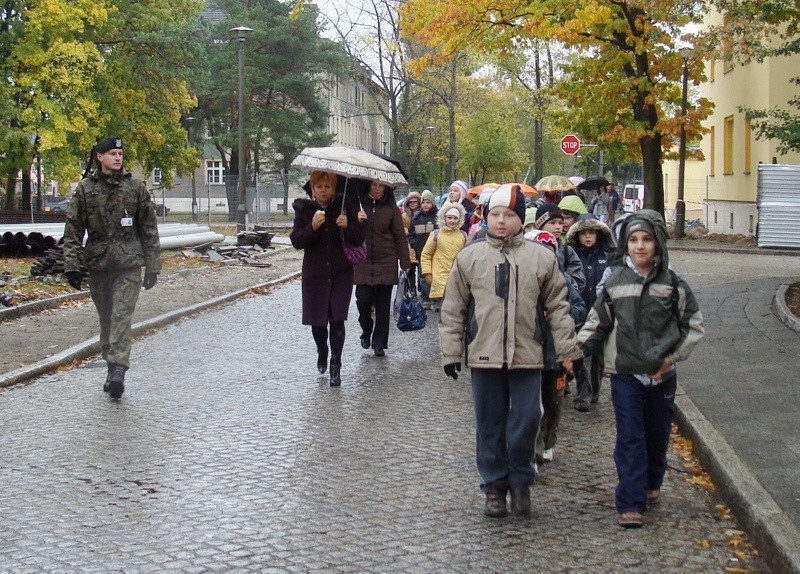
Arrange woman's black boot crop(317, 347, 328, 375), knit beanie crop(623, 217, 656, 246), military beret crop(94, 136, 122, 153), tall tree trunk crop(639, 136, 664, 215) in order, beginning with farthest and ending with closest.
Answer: tall tree trunk crop(639, 136, 664, 215) → woman's black boot crop(317, 347, 328, 375) → military beret crop(94, 136, 122, 153) → knit beanie crop(623, 217, 656, 246)

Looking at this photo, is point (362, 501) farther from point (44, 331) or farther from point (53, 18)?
point (53, 18)

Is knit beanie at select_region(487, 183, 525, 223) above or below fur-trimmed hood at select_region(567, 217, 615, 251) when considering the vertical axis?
above

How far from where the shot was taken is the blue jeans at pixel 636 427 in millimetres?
5730

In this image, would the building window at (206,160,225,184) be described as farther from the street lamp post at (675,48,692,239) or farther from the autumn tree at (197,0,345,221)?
the street lamp post at (675,48,692,239)

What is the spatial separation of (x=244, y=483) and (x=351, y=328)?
774cm

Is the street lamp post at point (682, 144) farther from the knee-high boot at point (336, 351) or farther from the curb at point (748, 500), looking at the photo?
the curb at point (748, 500)

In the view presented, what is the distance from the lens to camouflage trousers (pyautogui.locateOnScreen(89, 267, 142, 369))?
9258 mm

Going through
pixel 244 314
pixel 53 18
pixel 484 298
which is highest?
pixel 53 18

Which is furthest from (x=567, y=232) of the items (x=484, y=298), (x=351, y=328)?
(x=351, y=328)

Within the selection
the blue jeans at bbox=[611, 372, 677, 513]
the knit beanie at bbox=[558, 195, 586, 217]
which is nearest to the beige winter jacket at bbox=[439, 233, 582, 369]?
the blue jeans at bbox=[611, 372, 677, 513]

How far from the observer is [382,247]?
1166 cm

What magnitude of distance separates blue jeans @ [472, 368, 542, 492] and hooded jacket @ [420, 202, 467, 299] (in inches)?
265

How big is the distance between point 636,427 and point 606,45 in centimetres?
1955

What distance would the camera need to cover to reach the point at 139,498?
240 inches
